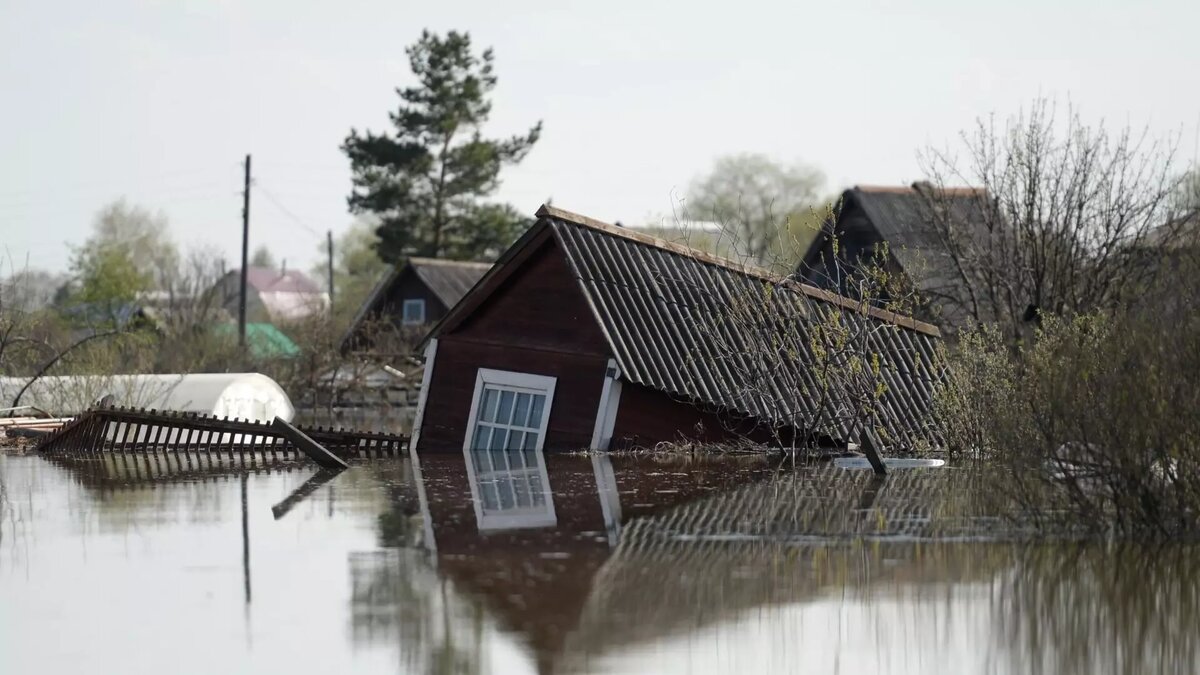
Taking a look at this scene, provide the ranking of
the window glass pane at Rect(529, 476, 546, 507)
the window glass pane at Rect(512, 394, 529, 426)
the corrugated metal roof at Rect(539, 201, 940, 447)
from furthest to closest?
1. the window glass pane at Rect(512, 394, 529, 426)
2. the corrugated metal roof at Rect(539, 201, 940, 447)
3. the window glass pane at Rect(529, 476, 546, 507)

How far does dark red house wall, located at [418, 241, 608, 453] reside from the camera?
2241cm

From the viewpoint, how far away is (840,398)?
21.1 m

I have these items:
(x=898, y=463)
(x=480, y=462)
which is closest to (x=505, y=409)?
(x=480, y=462)

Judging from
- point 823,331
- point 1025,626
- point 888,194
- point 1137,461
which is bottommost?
point 1025,626

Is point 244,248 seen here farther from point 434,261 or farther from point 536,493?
point 536,493

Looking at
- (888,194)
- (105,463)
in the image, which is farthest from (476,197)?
(105,463)

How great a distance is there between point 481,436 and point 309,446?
348 cm

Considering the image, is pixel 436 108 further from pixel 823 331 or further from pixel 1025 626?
pixel 1025 626

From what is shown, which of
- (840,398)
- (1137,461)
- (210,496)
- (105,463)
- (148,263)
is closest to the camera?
(1137,461)

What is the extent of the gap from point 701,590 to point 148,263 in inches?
4718

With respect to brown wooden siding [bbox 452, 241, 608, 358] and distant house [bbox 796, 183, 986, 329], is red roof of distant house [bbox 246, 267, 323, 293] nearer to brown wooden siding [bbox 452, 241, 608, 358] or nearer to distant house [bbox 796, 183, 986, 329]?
distant house [bbox 796, 183, 986, 329]

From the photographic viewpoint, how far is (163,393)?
34.0 metres

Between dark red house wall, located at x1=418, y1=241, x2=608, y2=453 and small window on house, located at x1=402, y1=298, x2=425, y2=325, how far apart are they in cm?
4214

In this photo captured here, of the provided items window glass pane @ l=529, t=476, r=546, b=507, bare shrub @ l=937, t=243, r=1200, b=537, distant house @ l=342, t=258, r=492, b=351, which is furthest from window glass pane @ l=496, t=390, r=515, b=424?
distant house @ l=342, t=258, r=492, b=351
